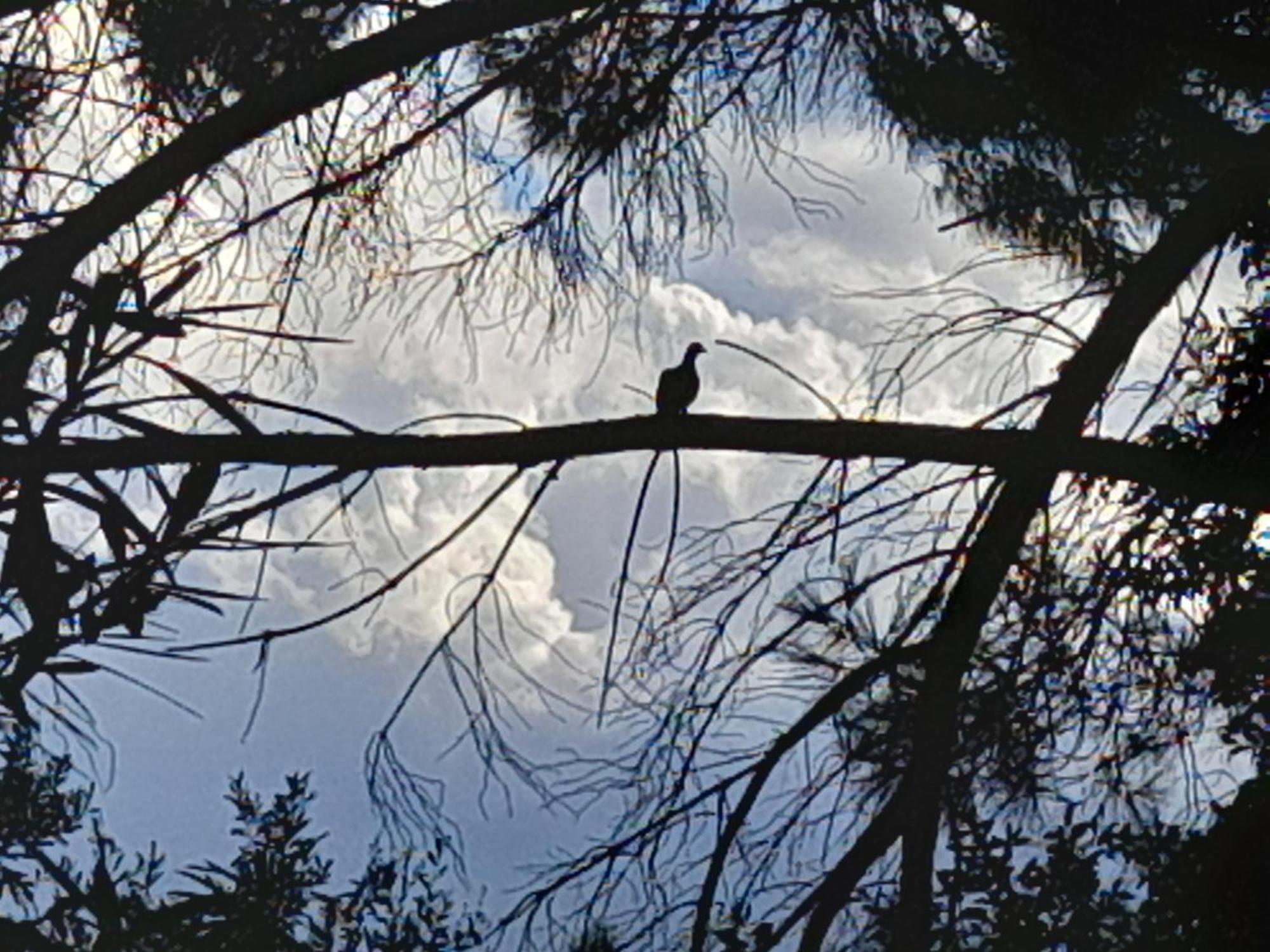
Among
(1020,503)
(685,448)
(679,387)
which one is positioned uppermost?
(679,387)

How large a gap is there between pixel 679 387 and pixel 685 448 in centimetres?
22

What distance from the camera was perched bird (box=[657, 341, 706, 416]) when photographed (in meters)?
2.86

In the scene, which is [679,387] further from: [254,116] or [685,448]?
[254,116]

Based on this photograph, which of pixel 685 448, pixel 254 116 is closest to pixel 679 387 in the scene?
pixel 685 448

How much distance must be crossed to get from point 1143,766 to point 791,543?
834 mm

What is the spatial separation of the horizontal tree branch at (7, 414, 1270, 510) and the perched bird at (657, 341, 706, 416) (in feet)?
0.57

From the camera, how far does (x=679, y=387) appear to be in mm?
2871

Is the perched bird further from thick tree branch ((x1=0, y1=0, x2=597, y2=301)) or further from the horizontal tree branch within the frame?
thick tree branch ((x1=0, y1=0, x2=597, y2=301))

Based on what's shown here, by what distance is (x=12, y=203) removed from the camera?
301 centimetres

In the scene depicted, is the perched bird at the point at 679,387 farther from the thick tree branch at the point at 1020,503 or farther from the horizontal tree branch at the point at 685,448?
the thick tree branch at the point at 1020,503

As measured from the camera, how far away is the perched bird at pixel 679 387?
2855 millimetres

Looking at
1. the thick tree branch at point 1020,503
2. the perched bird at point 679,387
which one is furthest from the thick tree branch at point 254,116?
the thick tree branch at point 1020,503

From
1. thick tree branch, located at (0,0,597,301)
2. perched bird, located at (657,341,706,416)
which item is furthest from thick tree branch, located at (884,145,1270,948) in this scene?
thick tree branch, located at (0,0,597,301)

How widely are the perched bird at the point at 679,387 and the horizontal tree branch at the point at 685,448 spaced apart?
172 millimetres
